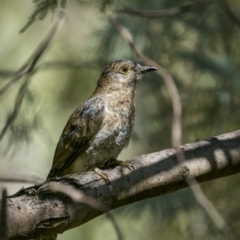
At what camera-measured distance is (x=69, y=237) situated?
7020 mm

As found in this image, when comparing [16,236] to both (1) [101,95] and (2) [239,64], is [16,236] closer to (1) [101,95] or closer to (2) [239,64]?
(1) [101,95]

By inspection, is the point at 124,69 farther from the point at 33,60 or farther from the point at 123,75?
the point at 33,60

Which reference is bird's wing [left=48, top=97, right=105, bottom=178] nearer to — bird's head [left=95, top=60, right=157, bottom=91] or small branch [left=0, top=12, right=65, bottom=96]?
bird's head [left=95, top=60, right=157, bottom=91]

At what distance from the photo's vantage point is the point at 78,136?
15.6ft

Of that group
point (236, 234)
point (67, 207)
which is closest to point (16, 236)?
point (67, 207)

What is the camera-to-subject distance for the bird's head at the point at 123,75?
510 centimetres

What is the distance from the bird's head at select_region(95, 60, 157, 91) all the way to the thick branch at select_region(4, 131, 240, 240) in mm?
1292

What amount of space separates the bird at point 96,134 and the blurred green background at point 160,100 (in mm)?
525

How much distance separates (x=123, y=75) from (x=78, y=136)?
749mm

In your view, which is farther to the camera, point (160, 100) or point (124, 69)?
point (160, 100)

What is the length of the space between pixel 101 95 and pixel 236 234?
1.87 meters

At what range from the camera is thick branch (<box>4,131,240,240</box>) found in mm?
3174

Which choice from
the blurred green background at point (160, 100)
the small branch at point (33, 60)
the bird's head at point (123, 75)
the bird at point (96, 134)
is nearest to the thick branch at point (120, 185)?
the small branch at point (33, 60)

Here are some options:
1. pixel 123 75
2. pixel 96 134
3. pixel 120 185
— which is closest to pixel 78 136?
pixel 96 134
